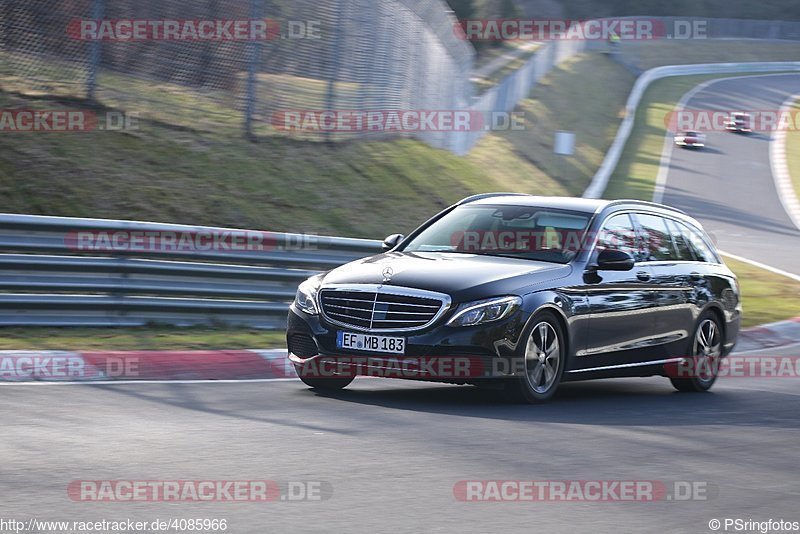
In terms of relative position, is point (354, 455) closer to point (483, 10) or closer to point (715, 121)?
point (715, 121)

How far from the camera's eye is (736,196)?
43.8m

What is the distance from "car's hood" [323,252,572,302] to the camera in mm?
9711

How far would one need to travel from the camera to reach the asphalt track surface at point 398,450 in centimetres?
609

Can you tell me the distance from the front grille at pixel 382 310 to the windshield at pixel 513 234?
48.3 inches

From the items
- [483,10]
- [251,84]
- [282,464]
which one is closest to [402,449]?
[282,464]

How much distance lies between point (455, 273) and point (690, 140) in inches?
1832

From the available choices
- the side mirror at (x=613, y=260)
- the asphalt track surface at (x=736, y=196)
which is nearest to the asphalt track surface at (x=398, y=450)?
the side mirror at (x=613, y=260)

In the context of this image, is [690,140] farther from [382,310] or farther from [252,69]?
[382,310]
